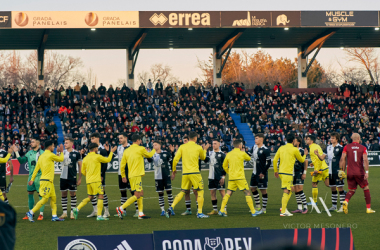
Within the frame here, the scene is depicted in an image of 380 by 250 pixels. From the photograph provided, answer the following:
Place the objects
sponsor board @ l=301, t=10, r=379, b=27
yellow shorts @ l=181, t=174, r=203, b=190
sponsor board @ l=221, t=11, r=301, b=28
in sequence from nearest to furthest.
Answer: yellow shorts @ l=181, t=174, r=203, b=190 < sponsor board @ l=221, t=11, r=301, b=28 < sponsor board @ l=301, t=10, r=379, b=27

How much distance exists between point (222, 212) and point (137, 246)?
6.56 m

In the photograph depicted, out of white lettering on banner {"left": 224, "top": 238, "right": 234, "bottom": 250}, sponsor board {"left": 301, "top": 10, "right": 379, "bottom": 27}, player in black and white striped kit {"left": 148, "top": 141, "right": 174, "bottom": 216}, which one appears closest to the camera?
white lettering on banner {"left": 224, "top": 238, "right": 234, "bottom": 250}

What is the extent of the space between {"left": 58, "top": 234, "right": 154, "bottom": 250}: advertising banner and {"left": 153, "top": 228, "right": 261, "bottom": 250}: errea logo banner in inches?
5.8

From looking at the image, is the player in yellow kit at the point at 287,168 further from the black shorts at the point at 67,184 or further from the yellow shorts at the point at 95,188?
the black shorts at the point at 67,184

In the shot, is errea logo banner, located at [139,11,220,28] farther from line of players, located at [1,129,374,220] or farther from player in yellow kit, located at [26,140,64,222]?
player in yellow kit, located at [26,140,64,222]

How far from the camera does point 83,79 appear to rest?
76.9 m

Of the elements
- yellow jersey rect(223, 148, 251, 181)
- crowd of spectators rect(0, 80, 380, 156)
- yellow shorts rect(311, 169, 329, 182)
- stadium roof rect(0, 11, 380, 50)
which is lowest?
yellow shorts rect(311, 169, 329, 182)

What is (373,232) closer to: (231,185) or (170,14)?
(231,185)

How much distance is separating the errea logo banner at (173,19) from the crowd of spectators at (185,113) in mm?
5357

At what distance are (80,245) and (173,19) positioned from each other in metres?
30.1

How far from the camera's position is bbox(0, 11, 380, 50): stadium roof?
33469 millimetres

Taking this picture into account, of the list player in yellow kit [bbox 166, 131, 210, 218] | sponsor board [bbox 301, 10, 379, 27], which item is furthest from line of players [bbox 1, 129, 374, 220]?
sponsor board [bbox 301, 10, 379, 27]

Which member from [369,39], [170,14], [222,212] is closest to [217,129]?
[170,14]

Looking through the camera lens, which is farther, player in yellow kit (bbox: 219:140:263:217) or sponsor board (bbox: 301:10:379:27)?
sponsor board (bbox: 301:10:379:27)
